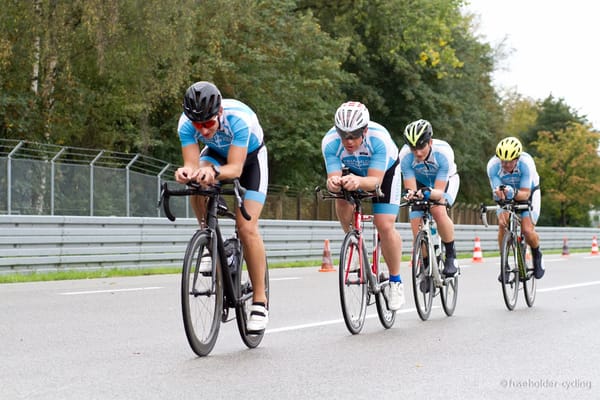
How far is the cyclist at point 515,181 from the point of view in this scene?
12922 mm

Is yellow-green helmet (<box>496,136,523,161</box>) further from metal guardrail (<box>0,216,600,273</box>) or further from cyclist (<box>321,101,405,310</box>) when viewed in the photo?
metal guardrail (<box>0,216,600,273</box>)

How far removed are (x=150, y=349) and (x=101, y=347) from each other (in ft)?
1.29

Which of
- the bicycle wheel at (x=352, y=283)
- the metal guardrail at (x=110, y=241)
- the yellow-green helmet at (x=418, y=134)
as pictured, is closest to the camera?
the bicycle wheel at (x=352, y=283)

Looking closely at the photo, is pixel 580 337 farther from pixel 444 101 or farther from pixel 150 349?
pixel 444 101

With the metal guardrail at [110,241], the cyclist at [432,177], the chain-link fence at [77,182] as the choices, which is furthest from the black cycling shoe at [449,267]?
the chain-link fence at [77,182]

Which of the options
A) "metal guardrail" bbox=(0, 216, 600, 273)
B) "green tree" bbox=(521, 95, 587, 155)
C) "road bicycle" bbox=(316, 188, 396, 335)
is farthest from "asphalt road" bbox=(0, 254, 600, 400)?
"green tree" bbox=(521, 95, 587, 155)

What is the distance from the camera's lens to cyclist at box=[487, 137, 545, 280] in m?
12.9

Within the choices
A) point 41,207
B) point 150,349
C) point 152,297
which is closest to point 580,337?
point 150,349

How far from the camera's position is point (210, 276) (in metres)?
7.81

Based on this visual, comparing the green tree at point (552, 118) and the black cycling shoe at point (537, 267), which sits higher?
the green tree at point (552, 118)

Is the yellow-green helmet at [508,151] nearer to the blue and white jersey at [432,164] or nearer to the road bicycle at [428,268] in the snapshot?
the blue and white jersey at [432,164]

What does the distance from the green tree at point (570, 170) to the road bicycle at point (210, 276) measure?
237 feet

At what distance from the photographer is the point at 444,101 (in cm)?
4784

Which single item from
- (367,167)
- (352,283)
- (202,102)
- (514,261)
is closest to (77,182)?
(514,261)
